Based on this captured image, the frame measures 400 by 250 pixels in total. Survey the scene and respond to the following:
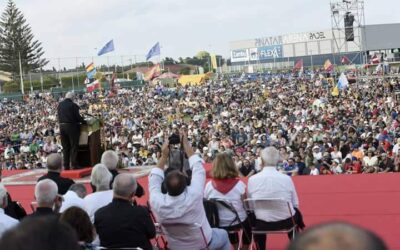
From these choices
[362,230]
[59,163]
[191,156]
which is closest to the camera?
[362,230]

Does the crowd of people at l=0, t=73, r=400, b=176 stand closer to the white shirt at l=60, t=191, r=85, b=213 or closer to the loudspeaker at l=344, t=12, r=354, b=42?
the loudspeaker at l=344, t=12, r=354, b=42

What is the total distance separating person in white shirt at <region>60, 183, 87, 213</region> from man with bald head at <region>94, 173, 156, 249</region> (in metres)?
0.48

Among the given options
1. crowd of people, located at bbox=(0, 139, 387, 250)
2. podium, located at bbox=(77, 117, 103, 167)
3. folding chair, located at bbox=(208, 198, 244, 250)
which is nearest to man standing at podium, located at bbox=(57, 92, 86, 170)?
podium, located at bbox=(77, 117, 103, 167)

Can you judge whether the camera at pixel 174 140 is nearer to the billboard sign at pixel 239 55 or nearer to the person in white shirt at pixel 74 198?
the person in white shirt at pixel 74 198

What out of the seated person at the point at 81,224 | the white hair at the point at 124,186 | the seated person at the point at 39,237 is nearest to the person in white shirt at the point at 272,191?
the white hair at the point at 124,186

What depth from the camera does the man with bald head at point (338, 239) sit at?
1.26 meters

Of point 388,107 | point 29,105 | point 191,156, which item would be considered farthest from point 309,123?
point 29,105

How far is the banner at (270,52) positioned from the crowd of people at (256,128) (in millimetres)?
32794

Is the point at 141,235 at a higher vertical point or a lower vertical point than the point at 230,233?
higher

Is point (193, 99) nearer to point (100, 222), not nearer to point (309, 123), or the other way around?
point (309, 123)

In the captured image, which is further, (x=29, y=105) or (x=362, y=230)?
(x=29, y=105)

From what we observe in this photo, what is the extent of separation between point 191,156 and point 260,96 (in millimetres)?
28300

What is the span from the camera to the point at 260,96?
108 feet

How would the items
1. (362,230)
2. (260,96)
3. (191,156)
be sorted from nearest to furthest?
1. (362,230)
2. (191,156)
3. (260,96)
